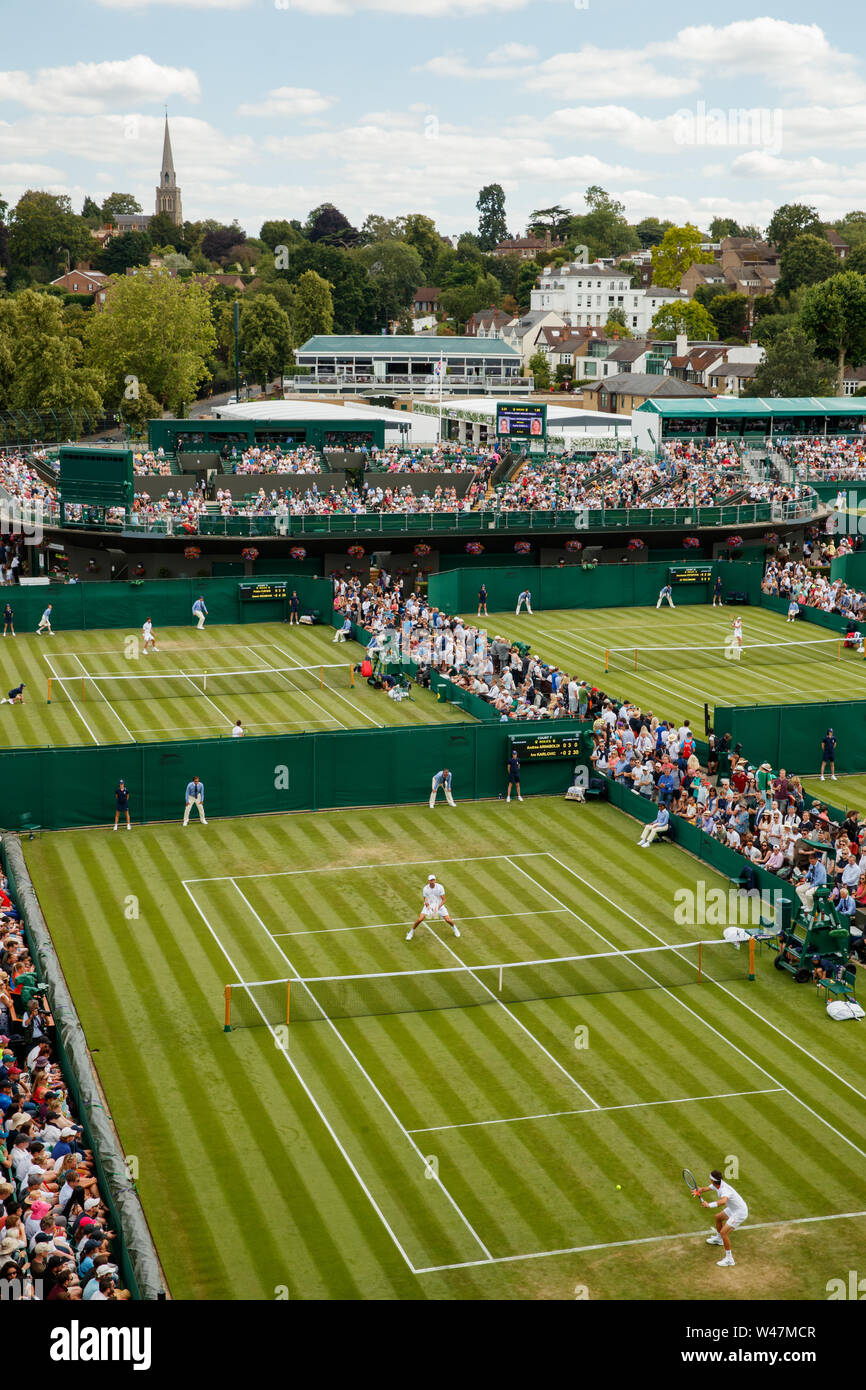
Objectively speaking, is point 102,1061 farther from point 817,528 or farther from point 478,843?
point 817,528

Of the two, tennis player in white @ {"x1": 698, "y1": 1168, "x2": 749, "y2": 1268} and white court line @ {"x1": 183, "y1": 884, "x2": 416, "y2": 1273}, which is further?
white court line @ {"x1": 183, "y1": 884, "x2": 416, "y2": 1273}

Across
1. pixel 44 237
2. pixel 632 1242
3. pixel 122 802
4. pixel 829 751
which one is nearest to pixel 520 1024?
pixel 632 1242

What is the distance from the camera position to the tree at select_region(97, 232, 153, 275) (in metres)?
176

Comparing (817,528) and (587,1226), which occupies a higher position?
(817,528)

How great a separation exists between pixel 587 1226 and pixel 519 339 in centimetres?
15870

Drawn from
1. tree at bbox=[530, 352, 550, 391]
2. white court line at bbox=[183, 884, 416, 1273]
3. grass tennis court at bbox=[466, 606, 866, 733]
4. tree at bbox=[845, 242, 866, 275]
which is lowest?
white court line at bbox=[183, 884, 416, 1273]

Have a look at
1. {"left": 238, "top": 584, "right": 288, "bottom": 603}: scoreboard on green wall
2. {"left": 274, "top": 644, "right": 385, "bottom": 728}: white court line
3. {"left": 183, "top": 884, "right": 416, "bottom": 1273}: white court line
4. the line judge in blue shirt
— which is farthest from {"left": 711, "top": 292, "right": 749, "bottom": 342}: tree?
{"left": 183, "top": 884, "right": 416, "bottom": 1273}: white court line

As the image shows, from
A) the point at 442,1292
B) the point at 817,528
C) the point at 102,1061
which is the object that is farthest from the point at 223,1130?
the point at 817,528

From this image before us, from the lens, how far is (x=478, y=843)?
33.3m

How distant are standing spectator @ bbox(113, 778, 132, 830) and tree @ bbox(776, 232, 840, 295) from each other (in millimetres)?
138490

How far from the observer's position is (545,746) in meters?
36.9

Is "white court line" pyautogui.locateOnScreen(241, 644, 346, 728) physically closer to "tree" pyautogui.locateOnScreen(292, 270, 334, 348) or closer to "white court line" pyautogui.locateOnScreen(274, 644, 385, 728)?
"white court line" pyautogui.locateOnScreen(274, 644, 385, 728)

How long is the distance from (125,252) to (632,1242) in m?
173

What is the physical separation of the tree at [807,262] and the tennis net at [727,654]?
112254 mm
